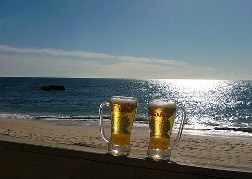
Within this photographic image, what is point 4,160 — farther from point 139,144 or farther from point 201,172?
point 139,144

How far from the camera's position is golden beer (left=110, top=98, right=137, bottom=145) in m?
1.74

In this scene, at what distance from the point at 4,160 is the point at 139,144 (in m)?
12.0

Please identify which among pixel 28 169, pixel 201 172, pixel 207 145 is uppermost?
pixel 201 172

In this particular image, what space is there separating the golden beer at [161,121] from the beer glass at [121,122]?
95mm

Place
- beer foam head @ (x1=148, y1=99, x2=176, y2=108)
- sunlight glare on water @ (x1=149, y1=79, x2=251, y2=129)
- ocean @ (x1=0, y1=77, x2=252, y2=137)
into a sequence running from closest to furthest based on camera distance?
beer foam head @ (x1=148, y1=99, x2=176, y2=108), ocean @ (x1=0, y1=77, x2=252, y2=137), sunlight glare on water @ (x1=149, y1=79, x2=251, y2=129)

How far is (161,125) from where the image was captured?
66.4 inches

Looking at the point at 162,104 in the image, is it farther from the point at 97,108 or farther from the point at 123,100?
the point at 97,108

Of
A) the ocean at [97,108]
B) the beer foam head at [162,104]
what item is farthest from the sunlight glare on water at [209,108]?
the beer foam head at [162,104]

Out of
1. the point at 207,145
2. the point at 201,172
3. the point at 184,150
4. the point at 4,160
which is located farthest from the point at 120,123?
the point at 207,145

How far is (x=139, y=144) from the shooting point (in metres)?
13.9

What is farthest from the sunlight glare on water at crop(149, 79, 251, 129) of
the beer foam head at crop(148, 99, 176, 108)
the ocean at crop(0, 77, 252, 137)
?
the beer foam head at crop(148, 99, 176, 108)

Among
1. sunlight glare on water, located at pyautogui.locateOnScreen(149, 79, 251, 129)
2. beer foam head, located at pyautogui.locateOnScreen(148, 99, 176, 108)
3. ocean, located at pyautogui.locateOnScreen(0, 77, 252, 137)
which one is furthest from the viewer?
sunlight glare on water, located at pyautogui.locateOnScreen(149, 79, 251, 129)

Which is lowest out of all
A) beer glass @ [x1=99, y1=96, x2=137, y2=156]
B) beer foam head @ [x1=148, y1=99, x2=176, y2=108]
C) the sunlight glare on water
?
the sunlight glare on water

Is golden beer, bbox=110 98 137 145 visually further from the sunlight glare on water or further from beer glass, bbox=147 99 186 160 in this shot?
the sunlight glare on water
